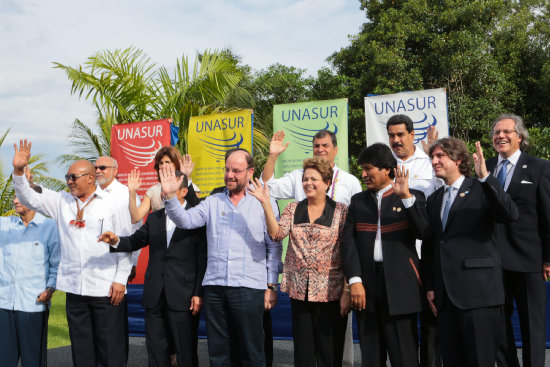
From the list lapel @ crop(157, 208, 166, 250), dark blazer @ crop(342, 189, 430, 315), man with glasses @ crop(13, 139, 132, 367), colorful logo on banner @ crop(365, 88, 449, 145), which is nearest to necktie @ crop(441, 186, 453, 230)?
dark blazer @ crop(342, 189, 430, 315)

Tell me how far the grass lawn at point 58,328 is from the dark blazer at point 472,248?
5.28 m

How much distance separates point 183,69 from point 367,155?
9.73 meters

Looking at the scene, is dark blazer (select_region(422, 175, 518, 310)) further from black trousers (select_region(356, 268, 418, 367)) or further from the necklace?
the necklace

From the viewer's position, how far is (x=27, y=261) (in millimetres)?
4156

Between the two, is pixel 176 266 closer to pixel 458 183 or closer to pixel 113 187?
pixel 113 187

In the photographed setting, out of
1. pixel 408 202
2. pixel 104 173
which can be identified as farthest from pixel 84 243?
pixel 408 202

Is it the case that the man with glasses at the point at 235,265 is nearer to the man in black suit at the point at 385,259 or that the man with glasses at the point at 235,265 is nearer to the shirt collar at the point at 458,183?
the man in black suit at the point at 385,259

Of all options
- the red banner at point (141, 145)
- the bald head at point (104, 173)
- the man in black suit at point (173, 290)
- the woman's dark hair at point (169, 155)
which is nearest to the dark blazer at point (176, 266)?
the man in black suit at point (173, 290)

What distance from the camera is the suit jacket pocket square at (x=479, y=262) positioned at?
9.84ft

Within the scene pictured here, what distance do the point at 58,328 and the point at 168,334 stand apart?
4.89 meters

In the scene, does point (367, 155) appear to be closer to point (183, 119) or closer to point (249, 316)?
point (249, 316)

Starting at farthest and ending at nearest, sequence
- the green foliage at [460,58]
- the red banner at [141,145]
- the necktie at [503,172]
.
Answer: the green foliage at [460,58]
the red banner at [141,145]
the necktie at [503,172]

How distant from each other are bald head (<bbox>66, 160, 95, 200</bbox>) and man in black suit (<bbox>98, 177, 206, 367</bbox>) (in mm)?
516

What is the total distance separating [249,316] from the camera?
11.2 feet
